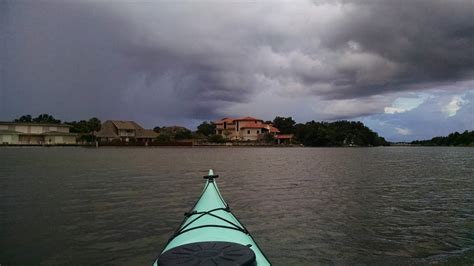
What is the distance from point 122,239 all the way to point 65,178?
13.5 meters

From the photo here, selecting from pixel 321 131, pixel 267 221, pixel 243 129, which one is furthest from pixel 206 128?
pixel 267 221

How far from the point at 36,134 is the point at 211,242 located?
10219 cm

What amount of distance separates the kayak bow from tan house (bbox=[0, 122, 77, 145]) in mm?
95914

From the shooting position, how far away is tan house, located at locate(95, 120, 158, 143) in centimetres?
9428

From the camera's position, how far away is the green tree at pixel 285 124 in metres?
135

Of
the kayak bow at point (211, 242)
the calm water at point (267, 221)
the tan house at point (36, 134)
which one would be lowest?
the calm water at point (267, 221)

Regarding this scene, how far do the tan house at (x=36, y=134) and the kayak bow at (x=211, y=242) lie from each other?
9591cm

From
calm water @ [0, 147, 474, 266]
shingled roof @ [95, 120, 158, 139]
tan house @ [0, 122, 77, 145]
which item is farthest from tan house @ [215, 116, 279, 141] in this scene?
calm water @ [0, 147, 474, 266]

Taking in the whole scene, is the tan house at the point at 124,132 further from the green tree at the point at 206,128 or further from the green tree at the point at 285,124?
the green tree at the point at 285,124

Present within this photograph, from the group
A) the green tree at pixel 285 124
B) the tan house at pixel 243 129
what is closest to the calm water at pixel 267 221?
the tan house at pixel 243 129

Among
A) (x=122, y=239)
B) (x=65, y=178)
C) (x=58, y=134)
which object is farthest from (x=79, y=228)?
(x=58, y=134)

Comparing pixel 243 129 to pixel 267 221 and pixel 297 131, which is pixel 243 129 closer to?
pixel 297 131

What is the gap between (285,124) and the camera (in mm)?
137000

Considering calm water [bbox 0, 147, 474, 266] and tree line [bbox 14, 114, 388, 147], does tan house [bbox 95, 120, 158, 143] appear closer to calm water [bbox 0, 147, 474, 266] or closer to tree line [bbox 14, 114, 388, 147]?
tree line [bbox 14, 114, 388, 147]
